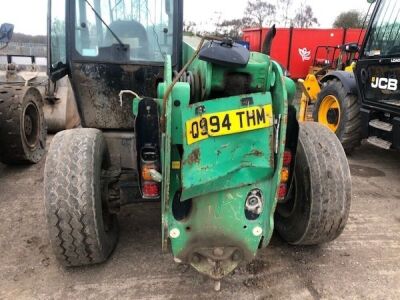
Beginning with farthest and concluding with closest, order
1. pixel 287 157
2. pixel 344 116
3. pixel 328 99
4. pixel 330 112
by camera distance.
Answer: pixel 328 99 → pixel 330 112 → pixel 344 116 → pixel 287 157

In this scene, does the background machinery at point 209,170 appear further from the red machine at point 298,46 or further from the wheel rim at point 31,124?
the red machine at point 298,46

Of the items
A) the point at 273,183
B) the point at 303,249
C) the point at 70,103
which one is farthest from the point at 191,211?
the point at 70,103

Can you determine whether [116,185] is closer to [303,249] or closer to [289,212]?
[289,212]

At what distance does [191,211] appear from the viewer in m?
2.47

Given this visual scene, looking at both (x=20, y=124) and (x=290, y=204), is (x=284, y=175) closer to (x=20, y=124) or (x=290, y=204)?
(x=290, y=204)

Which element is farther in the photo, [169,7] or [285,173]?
[169,7]

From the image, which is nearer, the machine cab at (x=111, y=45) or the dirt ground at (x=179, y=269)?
the dirt ground at (x=179, y=269)

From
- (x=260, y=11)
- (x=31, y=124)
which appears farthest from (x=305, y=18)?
(x=31, y=124)

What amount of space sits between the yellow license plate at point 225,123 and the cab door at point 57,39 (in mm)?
1837

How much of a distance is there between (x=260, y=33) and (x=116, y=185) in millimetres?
11734

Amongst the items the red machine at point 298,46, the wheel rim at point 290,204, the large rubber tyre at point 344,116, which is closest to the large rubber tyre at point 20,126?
the wheel rim at point 290,204

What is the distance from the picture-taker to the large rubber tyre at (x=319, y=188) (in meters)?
2.92

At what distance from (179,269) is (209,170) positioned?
1.03m

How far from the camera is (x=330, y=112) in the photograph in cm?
673
